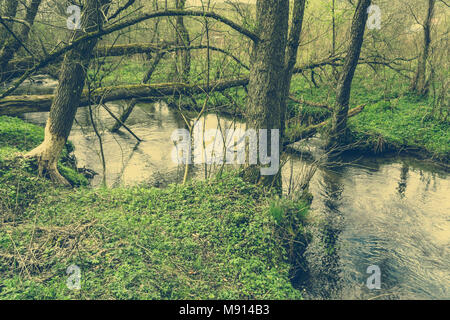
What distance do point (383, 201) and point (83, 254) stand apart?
760 centimetres

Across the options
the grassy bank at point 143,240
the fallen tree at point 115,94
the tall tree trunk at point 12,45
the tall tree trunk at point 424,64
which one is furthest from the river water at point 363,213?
the tall tree trunk at point 424,64

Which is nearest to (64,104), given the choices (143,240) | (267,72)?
(143,240)

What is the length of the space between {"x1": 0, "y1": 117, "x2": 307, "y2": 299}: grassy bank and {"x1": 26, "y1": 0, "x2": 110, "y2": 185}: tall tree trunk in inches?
22.9

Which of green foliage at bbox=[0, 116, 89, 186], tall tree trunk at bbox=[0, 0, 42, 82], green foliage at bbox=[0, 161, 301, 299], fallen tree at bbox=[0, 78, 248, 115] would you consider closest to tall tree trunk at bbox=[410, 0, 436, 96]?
fallen tree at bbox=[0, 78, 248, 115]

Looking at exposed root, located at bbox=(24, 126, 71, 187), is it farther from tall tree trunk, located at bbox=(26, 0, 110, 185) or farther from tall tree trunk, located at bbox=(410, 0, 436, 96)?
tall tree trunk, located at bbox=(410, 0, 436, 96)

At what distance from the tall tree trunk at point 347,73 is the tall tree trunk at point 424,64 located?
4.37m

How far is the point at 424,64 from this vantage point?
1588 centimetres

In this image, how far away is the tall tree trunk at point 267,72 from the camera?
836cm

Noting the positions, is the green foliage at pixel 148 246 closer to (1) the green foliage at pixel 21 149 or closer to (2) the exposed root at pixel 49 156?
(1) the green foliage at pixel 21 149

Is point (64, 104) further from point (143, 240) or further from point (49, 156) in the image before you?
point (143, 240)

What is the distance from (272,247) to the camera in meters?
7.17

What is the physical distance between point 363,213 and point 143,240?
568 cm

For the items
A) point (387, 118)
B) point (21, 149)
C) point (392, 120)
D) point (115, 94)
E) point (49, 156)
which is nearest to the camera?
point (49, 156)

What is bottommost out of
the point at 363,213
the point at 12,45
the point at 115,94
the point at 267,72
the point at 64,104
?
the point at 363,213
